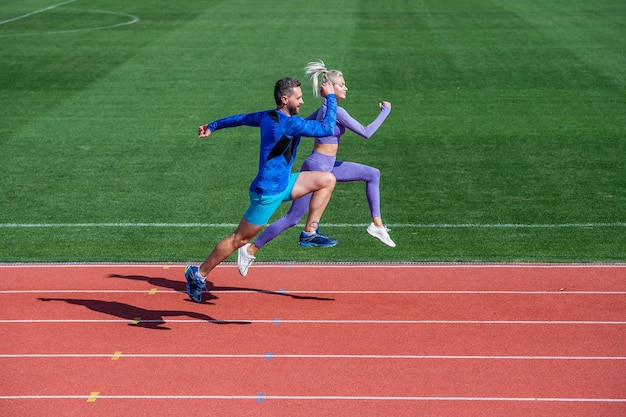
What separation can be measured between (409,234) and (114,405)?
5.82 m

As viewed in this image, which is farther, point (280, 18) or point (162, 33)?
point (280, 18)

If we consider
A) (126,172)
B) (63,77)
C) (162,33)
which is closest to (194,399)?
(126,172)

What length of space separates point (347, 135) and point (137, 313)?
29.3ft

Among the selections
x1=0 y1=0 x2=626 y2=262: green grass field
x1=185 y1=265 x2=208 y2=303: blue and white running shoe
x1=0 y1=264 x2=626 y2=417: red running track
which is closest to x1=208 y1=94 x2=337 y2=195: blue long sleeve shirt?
x1=185 y1=265 x2=208 y2=303: blue and white running shoe

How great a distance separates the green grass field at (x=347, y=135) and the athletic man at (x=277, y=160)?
261 centimetres

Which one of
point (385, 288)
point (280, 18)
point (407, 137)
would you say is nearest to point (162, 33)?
point (280, 18)

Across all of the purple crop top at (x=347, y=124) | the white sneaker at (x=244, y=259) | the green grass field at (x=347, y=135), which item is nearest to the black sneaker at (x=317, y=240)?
the white sneaker at (x=244, y=259)

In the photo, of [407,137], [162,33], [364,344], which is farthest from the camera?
[162,33]

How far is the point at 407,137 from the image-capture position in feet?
60.1

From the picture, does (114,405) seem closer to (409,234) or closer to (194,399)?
(194,399)

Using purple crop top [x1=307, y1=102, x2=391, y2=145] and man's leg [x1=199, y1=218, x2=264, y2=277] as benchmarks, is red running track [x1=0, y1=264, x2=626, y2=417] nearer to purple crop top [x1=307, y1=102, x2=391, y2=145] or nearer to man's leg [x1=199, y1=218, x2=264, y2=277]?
man's leg [x1=199, y1=218, x2=264, y2=277]

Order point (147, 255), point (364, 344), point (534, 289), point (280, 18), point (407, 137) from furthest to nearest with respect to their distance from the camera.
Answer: point (280, 18) → point (407, 137) → point (147, 255) → point (534, 289) → point (364, 344)

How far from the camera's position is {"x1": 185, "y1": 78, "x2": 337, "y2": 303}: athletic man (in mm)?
9445

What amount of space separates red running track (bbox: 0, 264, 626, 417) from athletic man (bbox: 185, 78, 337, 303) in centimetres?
100
